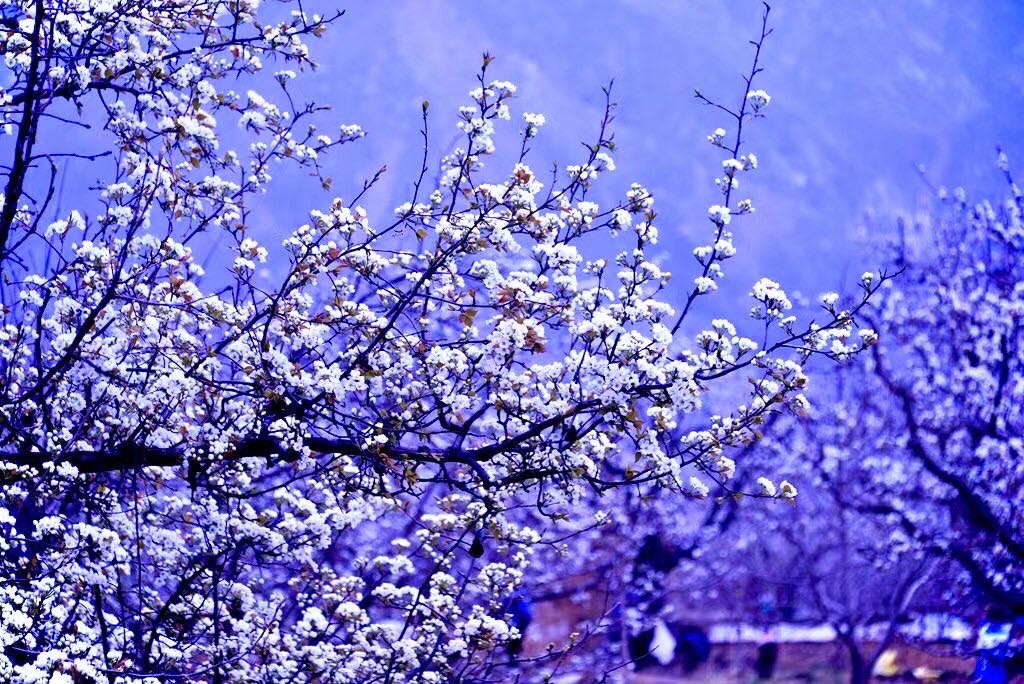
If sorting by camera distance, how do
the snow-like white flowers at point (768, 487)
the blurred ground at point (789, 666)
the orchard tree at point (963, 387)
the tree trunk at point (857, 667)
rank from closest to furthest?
the snow-like white flowers at point (768, 487) < the orchard tree at point (963, 387) < the tree trunk at point (857, 667) < the blurred ground at point (789, 666)

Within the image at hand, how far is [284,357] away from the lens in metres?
5.87

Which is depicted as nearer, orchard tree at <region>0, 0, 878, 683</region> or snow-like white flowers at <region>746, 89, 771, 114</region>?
orchard tree at <region>0, 0, 878, 683</region>

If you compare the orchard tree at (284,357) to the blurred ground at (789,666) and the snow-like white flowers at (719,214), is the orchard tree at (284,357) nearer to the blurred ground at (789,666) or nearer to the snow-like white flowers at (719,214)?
the snow-like white flowers at (719,214)

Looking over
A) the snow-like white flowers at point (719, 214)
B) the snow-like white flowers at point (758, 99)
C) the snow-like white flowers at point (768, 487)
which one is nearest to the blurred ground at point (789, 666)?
the snow-like white flowers at point (768, 487)

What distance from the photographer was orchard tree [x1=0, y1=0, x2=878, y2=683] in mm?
5816

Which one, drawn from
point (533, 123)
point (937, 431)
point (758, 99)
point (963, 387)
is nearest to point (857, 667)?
point (937, 431)

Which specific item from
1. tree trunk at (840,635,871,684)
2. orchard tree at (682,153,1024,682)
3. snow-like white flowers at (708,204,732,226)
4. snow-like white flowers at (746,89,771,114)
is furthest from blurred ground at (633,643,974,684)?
snow-like white flowers at (708,204,732,226)

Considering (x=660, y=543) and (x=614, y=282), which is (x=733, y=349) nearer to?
(x=614, y=282)

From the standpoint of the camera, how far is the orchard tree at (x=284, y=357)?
5.82 metres

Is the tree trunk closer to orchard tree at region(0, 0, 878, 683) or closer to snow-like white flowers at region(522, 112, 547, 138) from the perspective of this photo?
orchard tree at region(0, 0, 878, 683)

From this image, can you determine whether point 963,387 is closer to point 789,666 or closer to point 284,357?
point 284,357

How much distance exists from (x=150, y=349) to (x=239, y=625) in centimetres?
165

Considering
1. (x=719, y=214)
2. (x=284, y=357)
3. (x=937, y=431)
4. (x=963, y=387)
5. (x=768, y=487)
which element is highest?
(x=963, y=387)

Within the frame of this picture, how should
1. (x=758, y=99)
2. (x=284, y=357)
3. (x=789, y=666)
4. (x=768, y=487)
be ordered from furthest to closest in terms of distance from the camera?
(x=789, y=666)
(x=758, y=99)
(x=768, y=487)
(x=284, y=357)
